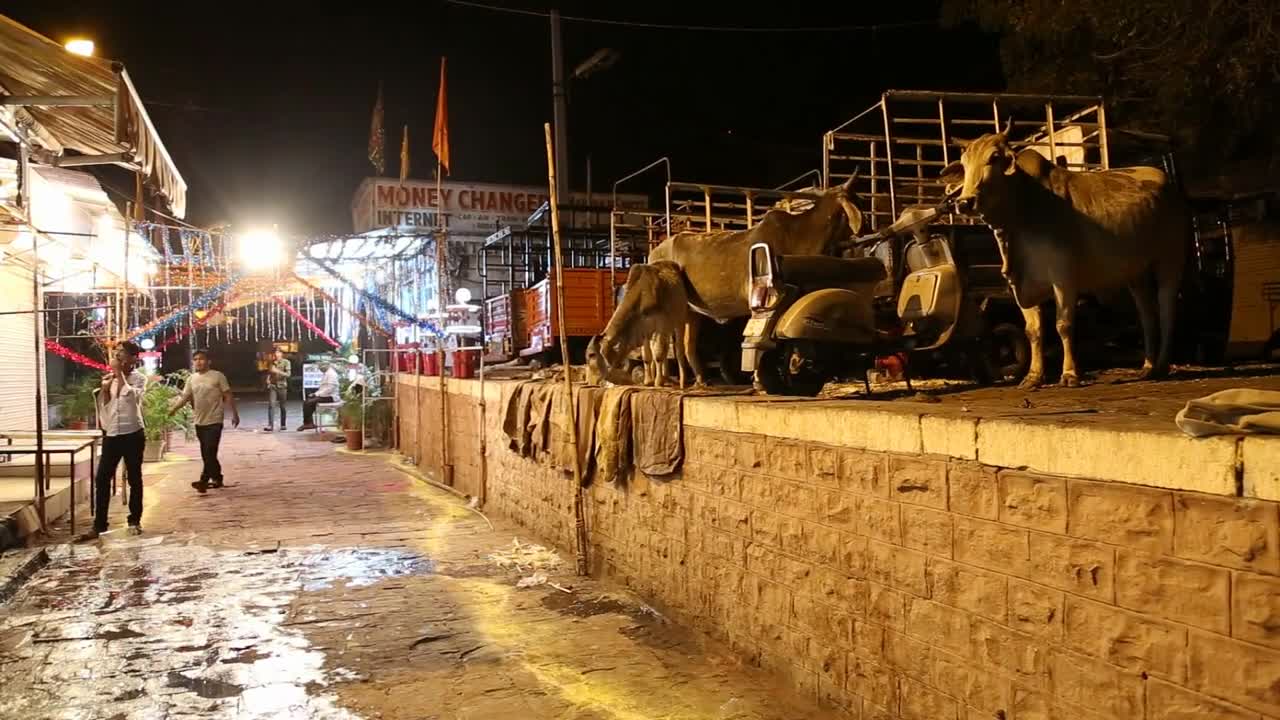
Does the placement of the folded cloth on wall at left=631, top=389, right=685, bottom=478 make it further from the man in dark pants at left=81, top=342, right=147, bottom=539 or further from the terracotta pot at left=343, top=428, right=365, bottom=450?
the terracotta pot at left=343, top=428, right=365, bottom=450

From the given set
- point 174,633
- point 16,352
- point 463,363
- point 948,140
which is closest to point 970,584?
point 174,633

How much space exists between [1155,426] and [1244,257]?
1445 centimetres

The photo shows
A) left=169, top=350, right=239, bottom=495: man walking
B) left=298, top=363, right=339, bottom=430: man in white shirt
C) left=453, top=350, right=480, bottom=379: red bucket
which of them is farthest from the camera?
left=298, top=363, right=339, bottom=430: man in white shirt

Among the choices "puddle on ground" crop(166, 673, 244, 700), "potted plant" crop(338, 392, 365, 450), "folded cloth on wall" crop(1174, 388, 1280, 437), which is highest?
"folded cloth on wall" crop(1174, 388, 1280, 437)

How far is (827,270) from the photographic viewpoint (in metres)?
Answer: 6.97

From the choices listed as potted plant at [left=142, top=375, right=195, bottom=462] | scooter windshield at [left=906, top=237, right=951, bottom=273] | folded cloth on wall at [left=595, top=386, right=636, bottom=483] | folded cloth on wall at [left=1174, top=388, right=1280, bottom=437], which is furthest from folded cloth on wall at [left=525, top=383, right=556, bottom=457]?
potted plant at [left=142, top=375, right=195, bottom=462]

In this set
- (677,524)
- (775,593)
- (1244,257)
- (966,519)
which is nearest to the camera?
(966,519)

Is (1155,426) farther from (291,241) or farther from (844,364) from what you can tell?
(291,241)

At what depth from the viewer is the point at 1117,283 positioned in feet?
19.5

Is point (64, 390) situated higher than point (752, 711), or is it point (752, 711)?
point (64, 390)

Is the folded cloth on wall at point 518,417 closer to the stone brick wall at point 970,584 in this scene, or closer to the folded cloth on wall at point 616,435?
the folded cloth on wall at point 616,435

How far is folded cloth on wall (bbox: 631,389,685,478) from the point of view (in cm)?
644

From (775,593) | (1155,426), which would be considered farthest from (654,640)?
(1155,426)

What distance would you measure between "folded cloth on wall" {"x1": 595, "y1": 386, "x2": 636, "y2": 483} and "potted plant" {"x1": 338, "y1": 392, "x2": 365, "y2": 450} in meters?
12.8
